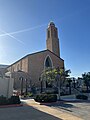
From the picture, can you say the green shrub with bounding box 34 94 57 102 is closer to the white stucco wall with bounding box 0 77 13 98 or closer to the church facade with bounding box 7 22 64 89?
the white stucco wall with bounding box 0 77 13 98

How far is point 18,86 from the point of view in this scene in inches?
1702

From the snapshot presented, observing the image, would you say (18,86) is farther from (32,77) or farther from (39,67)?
(39,67)

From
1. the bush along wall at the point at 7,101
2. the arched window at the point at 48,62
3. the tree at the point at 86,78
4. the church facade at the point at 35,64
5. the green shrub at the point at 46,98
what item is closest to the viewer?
the bush along wall at the point at 7,101

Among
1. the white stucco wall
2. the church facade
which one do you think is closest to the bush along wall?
the white stucco wall

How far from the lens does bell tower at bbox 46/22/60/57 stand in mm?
56203

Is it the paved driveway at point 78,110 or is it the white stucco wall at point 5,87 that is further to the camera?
the white stucco wall at point 5,87

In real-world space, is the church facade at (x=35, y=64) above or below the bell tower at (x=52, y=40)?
below

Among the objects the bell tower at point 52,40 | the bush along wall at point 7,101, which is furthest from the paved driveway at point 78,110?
the bell tower at point 52,40

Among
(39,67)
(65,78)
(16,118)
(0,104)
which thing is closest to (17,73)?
(39,67)

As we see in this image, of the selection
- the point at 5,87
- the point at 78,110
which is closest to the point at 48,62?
the point at 5,87

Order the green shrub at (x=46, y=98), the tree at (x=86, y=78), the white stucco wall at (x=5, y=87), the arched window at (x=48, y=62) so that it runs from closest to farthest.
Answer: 1. the white stucco wall at (x=5, y=87)
2. the green shrub at (x=46, y=98)
3. the tree at (x=86, y=78)
4. the arched window at (x=48, y=62)

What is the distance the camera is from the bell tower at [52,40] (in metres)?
56.2

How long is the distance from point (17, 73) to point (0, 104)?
27755 millimetres

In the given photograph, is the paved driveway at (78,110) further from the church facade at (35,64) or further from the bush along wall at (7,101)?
the church facade at (35,64)
